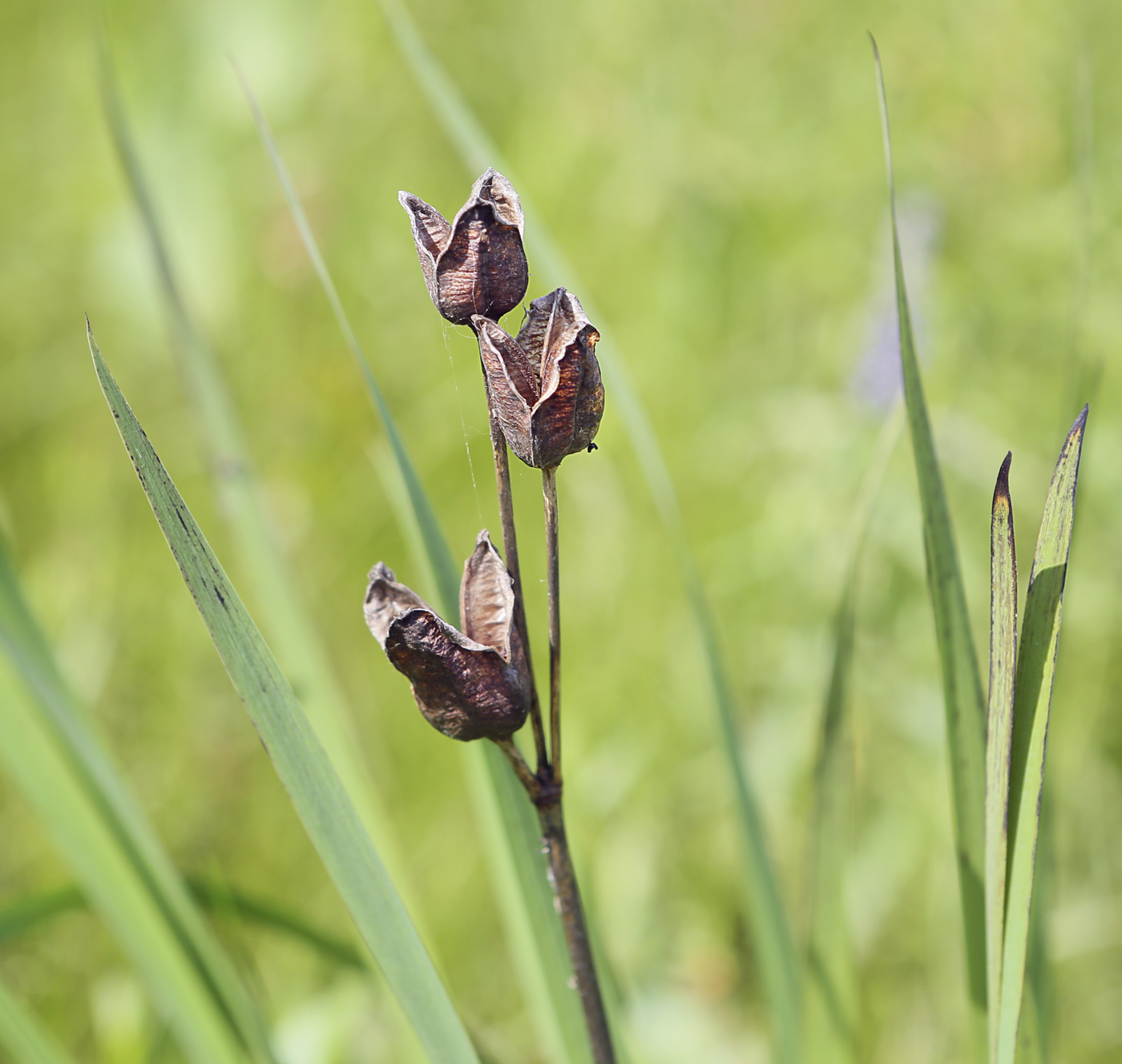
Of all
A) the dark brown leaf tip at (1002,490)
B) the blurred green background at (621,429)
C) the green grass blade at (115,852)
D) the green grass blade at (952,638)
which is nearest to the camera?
the dark brown leaf tip at (1002,490)

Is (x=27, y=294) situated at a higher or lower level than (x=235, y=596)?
higher

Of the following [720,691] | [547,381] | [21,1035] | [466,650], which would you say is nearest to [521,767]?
[466,650]

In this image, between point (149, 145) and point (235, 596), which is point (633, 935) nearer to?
point (235, 596)

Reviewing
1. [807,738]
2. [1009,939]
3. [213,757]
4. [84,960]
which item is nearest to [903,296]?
[1009,939]

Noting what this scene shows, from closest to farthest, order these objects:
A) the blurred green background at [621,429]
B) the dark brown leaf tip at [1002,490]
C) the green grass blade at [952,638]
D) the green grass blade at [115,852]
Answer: the dark brown leaf tip at [1002,490] → the green grass blade at [952,638] → the green grass blade at [115,852] → the blurred green background at [621,429]

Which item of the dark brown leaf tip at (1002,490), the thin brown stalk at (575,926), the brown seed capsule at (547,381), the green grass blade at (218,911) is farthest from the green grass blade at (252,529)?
the dark brown leaf tip at (1002,490)

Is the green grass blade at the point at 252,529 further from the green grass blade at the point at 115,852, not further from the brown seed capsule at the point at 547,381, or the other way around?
the brown seed capsule at the point at 547,381
